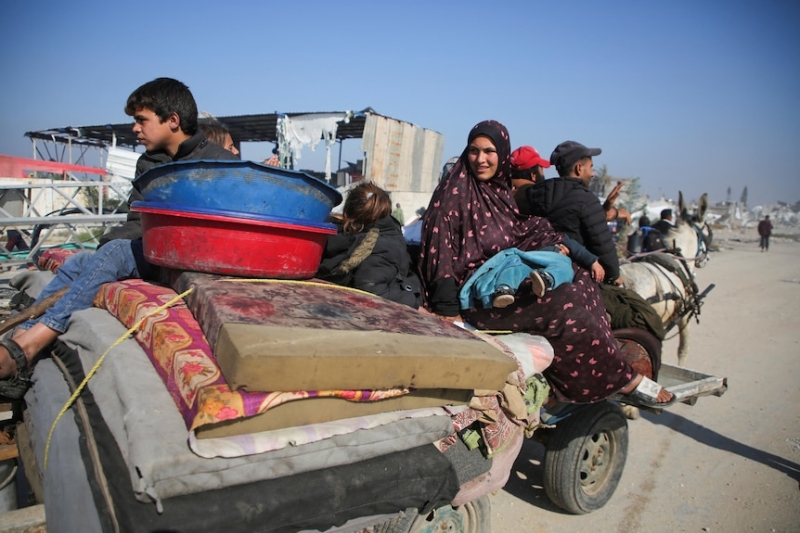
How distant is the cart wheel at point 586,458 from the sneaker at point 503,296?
3.67ft

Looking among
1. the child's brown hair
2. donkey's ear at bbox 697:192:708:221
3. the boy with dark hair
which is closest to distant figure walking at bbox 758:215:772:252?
donkey's ear at bbox 697:192:708:221

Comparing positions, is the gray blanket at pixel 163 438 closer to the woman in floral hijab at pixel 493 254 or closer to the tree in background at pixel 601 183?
the woman in floral hijab at pixel 493 254

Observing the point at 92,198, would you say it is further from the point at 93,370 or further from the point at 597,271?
the point at 597,271

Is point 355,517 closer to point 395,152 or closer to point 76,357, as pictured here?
point 76,357

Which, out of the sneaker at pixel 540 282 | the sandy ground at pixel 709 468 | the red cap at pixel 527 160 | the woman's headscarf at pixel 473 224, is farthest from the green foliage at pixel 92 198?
the sneaker at pixel 540 282

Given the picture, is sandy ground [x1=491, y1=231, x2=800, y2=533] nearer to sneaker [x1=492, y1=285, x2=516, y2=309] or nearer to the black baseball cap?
sneaker [x1=492, y1=285, x2=516, y2=309]

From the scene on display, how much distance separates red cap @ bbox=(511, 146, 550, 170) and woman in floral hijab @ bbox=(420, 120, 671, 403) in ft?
2.91

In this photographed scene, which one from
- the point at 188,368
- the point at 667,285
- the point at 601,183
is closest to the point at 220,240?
the point at 188,368

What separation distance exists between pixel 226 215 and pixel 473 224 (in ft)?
4.88

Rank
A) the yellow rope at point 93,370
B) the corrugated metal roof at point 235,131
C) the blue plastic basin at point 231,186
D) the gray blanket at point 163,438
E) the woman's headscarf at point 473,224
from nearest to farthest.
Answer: the gray blanket at point 163,438, the yellow rope at point 93,370, the blue plastic basin at point 231,186, the woman's headscarf at point 473,224, the corrugated metal roof at point 235,131

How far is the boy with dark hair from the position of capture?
2.01m

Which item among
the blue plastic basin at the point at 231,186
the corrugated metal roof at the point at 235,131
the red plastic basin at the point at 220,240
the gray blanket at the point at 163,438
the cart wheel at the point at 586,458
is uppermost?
the corrugated metal roof at the point at 235,131

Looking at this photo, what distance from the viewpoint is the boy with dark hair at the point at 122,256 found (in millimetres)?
2012

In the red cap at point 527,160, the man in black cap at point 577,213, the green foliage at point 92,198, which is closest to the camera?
the man in black cap at point 577,213
